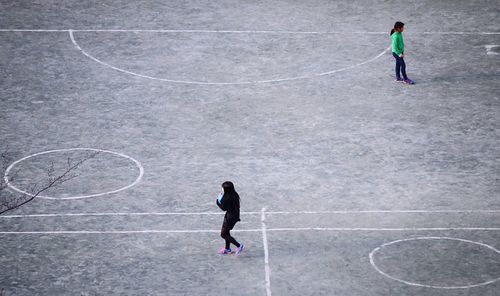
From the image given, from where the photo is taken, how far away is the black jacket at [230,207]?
62.0ft

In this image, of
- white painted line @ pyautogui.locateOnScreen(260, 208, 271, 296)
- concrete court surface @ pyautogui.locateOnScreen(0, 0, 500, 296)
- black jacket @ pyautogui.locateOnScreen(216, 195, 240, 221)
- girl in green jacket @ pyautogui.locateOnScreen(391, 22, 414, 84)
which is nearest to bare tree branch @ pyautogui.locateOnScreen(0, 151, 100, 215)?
concrete court surface @ pyautogui.locateOnScreen(0, 0, 500, 296)

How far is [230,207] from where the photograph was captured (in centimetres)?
1895

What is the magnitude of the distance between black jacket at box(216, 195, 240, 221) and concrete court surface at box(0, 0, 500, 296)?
0.87 m

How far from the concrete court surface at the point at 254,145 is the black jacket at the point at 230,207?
2.87ft

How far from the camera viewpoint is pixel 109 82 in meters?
28.2

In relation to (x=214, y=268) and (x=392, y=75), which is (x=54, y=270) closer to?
(x=214, y=268)

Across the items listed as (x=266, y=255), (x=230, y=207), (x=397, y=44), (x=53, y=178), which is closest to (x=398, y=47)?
(x=397, y=44)

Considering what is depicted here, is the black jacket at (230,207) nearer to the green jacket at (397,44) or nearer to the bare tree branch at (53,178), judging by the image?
the bare tree branch at (53,178)

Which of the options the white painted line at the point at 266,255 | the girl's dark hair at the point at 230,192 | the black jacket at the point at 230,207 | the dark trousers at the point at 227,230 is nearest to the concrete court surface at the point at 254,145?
the white painted line at the point at 266,255

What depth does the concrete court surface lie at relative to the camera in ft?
61.9

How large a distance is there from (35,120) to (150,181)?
193 inches

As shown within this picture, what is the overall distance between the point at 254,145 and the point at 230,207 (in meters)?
5.73

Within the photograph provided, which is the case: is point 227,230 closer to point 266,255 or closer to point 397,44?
point 266,255

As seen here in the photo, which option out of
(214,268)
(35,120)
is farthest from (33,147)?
(214,268)
